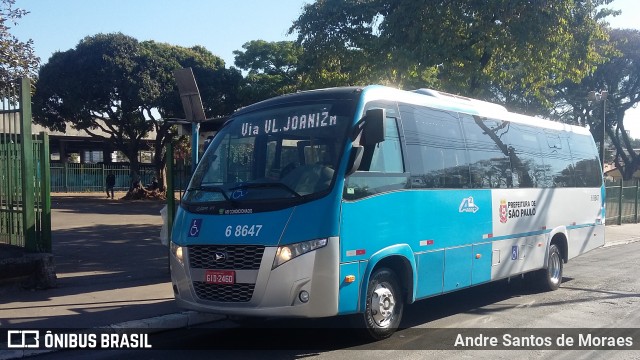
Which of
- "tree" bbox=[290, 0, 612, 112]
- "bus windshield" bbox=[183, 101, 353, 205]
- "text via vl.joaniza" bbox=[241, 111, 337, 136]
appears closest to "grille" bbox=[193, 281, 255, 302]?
"bus windshield" bbox=[183, 101, 353, 205]

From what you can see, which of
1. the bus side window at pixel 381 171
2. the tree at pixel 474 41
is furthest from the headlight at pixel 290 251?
the tree at pixel 474 41

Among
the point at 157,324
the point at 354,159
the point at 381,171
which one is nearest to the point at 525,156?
the point at 381,171

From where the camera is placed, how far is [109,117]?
34.1m

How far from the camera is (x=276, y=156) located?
7449 mm

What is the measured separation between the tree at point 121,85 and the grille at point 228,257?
85.8ft

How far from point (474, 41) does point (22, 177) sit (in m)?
11.8

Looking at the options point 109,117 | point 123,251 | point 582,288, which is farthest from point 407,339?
point 109,117

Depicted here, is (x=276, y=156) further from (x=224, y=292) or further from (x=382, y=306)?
(x=382, y=306)

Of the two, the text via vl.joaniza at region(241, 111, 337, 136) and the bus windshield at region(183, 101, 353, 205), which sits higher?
the text via vl.joaniza at region(241, 111, 337, 136)

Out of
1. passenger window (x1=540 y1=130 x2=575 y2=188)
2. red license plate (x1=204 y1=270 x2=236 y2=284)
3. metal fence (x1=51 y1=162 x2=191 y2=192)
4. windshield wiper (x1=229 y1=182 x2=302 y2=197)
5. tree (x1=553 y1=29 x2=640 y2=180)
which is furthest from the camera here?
tree (x1=553 y1=29 x2=640 y2=180)

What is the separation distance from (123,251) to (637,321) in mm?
11336

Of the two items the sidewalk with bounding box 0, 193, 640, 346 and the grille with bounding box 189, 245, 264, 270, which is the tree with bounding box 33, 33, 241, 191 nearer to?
the sidewalk with bounding box 0, 193, 640, 346

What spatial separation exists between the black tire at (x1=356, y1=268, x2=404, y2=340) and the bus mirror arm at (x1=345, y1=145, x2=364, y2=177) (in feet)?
4.38

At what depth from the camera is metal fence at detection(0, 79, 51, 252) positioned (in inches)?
404
